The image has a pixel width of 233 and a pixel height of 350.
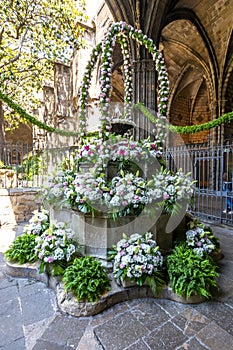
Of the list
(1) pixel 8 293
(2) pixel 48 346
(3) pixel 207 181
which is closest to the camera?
(2) pixel 48 346

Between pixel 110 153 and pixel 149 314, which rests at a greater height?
pixel 110 153

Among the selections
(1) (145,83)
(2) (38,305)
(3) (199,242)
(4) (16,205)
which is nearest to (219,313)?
(3) (199,242)

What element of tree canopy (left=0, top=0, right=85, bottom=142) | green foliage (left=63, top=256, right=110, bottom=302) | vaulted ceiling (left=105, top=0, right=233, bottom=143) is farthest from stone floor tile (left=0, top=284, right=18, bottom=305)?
vaulted ceiling (left=105, top=0, right=233, bottom=143)

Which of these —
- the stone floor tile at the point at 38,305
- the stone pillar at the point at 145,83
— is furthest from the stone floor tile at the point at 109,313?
the stone pillar at the point at 145,83

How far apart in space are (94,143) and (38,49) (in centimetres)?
781

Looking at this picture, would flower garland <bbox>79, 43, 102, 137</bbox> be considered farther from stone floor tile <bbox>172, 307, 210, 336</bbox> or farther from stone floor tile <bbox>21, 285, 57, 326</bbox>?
stone floor tile <bbox>172, 307, 210, 336</bbox>

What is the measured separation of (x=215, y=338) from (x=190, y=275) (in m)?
0.48

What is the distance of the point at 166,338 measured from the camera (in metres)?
1.50

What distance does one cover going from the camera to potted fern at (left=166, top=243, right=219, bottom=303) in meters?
1.84

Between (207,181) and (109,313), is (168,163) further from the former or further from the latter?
(109,313)

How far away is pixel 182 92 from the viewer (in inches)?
570

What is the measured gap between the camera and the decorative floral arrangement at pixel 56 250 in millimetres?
2143

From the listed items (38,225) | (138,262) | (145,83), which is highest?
(145,83)

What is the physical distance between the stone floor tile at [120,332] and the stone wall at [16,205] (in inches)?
139
